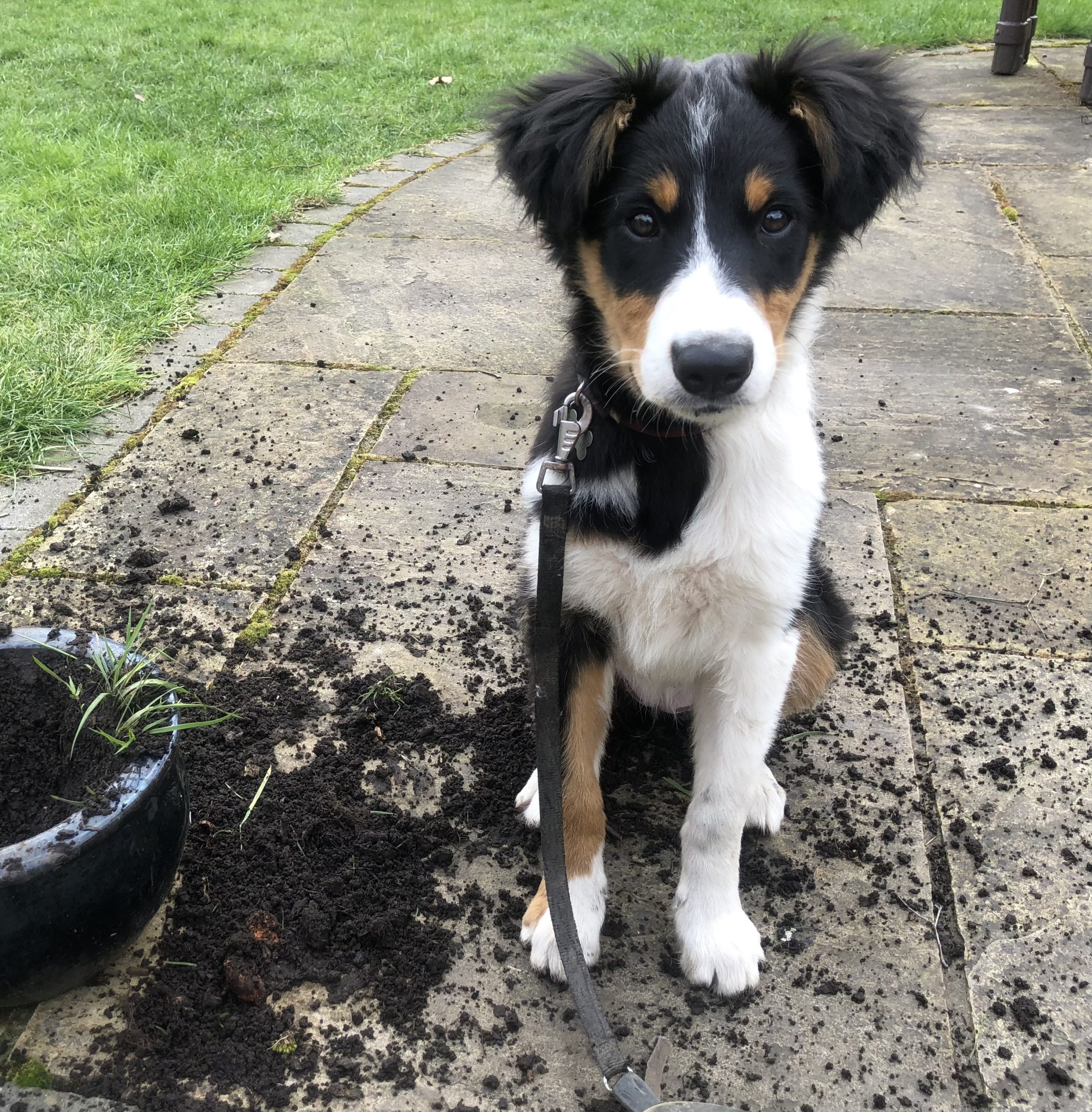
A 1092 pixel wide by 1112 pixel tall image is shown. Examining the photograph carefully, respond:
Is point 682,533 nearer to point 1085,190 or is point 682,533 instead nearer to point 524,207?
point 524,207

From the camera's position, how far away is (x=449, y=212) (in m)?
5.79

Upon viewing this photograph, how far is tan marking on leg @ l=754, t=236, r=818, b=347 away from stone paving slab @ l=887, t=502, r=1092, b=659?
119 cm

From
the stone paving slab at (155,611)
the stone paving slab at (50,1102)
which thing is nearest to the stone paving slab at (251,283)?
the stone paving slab at (155,611)

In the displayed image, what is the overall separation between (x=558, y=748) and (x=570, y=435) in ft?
1.90

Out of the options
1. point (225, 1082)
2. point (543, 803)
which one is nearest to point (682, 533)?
point (543, 803)

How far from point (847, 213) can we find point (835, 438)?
1852 millimetres

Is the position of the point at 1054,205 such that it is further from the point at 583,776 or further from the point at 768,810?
the point at 583,776

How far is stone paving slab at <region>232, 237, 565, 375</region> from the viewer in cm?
418

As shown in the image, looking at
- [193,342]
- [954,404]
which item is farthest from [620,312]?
[193,342]

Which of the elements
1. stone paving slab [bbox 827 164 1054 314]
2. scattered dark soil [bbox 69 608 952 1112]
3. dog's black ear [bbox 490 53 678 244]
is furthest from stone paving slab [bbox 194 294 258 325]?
dog's black ear [bbox 490 53 678 244]

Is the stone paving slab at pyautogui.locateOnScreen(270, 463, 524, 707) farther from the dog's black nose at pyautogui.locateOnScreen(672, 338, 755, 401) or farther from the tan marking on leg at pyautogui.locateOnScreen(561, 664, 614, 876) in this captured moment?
the dog's black nose at pyautogui.locateOnScreen(672, 338, 755, 401)

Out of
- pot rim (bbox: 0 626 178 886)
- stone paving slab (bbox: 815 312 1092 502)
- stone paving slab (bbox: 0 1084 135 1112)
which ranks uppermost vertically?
pot rim (bbox: 0 626 178 886)

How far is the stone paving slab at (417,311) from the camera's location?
418cm

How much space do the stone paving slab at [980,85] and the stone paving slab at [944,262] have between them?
2292 mm
